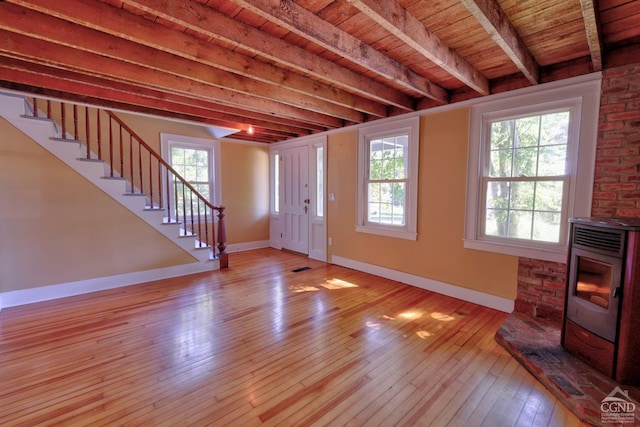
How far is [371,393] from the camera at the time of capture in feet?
6.10

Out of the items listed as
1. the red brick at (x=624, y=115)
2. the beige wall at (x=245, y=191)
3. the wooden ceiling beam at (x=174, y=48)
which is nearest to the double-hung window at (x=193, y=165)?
the beige wall at (x=245, y=191)

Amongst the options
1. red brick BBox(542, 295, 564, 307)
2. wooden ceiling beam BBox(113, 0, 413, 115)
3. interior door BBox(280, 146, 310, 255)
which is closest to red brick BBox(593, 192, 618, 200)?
red brick BBox(542, 295, 564, 307)

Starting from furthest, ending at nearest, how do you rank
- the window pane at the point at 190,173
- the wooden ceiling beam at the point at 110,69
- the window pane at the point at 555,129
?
1. the window pane at the point at 190,173
2. the window pane at the point at 555,129
3. the wooden ceiling beam at the point at 110,69

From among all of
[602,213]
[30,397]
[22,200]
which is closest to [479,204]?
[602,213]

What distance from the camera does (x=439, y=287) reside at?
3.65 m

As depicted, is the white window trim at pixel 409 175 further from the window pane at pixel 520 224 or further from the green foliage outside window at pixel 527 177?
the window pane at pixel 520 224

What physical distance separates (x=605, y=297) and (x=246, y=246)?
5659 millimetres

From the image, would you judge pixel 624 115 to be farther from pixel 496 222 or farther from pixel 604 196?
pixel 496 222

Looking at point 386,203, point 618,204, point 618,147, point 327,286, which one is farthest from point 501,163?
point 327,286

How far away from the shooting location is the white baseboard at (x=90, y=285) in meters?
3.26

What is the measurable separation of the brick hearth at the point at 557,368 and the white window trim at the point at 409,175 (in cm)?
163

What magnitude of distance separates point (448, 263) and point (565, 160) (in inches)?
63.5

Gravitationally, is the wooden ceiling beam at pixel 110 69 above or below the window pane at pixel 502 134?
above

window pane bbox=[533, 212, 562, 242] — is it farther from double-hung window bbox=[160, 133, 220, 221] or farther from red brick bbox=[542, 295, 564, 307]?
double-hung window bbox=[160, 133, 220, 221]
